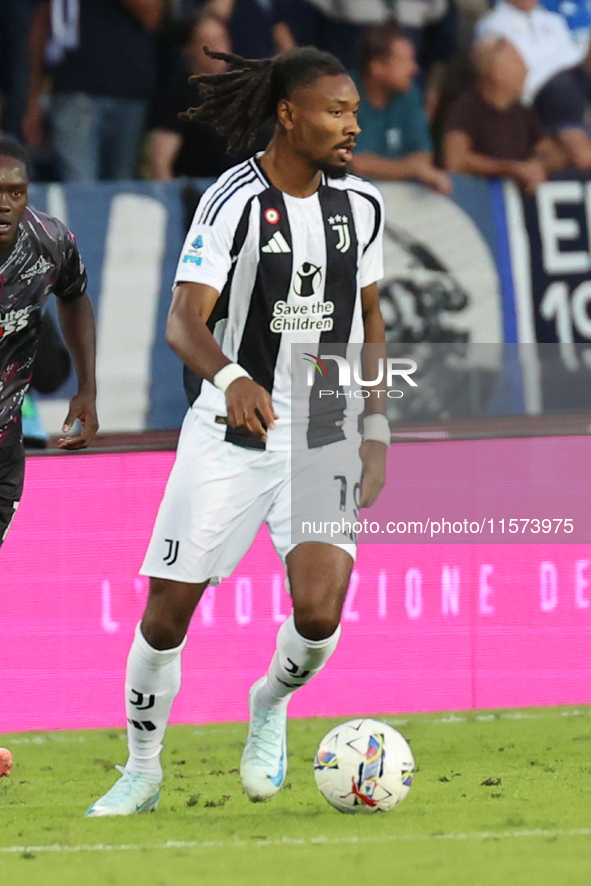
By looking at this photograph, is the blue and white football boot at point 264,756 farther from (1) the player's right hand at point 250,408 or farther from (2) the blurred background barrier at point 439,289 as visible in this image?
(2) the blurred background barrier at point 439,289

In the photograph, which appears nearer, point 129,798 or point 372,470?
point 129,798

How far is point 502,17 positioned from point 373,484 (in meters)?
5.51

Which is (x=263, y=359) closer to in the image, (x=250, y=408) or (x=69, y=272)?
(x=250, y=408)

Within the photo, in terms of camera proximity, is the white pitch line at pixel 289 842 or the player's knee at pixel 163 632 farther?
the player's knee at pixel 163 632

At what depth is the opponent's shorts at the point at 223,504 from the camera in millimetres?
4648

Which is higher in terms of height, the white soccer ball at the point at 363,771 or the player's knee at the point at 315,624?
the player's knee at the point at 315,624

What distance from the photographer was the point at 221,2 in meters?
8.80

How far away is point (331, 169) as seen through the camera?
15.9ft

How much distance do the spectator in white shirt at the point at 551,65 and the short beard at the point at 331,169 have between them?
15.4ft

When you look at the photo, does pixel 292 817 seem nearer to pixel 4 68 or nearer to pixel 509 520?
pixel 509 520

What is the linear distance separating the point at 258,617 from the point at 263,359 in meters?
2.21

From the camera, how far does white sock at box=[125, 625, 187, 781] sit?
471 cm

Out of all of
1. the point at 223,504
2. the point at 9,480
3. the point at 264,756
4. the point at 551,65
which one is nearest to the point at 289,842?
the point at 264,756

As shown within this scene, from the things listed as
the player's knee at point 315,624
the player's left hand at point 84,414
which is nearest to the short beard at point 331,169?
the player's left hand at point 84,414
